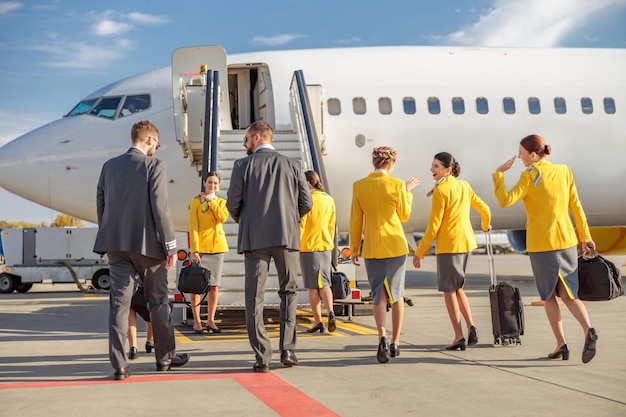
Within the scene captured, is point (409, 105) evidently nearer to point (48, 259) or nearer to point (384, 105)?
point (384, 105)

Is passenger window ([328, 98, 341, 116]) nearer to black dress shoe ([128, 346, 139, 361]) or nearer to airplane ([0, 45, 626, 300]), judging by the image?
airplane ([0, 45, 626, 300])

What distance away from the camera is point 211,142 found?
407 inches

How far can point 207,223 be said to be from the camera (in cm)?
781

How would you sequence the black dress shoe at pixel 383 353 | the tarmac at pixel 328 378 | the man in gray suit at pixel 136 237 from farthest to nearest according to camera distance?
1. the black dress shoe at pixel 383 353
2. the man in gray suit at pixel 136 237
3. the tarmac at pixel 328 378

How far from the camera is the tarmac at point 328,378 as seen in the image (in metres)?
4.24

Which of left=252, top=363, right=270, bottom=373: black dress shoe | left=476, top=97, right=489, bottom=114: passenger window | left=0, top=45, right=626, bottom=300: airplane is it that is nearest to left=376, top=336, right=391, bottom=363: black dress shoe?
left=252, top=363, right=270, bottom=373: black dress shoe

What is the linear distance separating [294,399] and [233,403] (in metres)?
0.36

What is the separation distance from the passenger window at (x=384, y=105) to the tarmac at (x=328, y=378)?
18.2ft

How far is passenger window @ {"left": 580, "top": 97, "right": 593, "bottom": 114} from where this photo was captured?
14023 mm

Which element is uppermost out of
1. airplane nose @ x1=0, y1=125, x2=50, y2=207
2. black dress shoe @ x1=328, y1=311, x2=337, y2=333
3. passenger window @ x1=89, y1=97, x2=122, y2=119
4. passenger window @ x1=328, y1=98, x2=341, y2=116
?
passenger window @ x1=89, y1=97, x2=122, y2=119

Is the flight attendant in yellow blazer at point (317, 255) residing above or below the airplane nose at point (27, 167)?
below

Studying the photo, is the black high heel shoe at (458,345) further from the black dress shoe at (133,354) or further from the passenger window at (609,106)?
the passenger window at (609,106)

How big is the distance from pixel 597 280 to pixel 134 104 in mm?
9431

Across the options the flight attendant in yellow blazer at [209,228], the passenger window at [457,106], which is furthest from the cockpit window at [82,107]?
the flight attendant in yellow blazer at [209,228]
